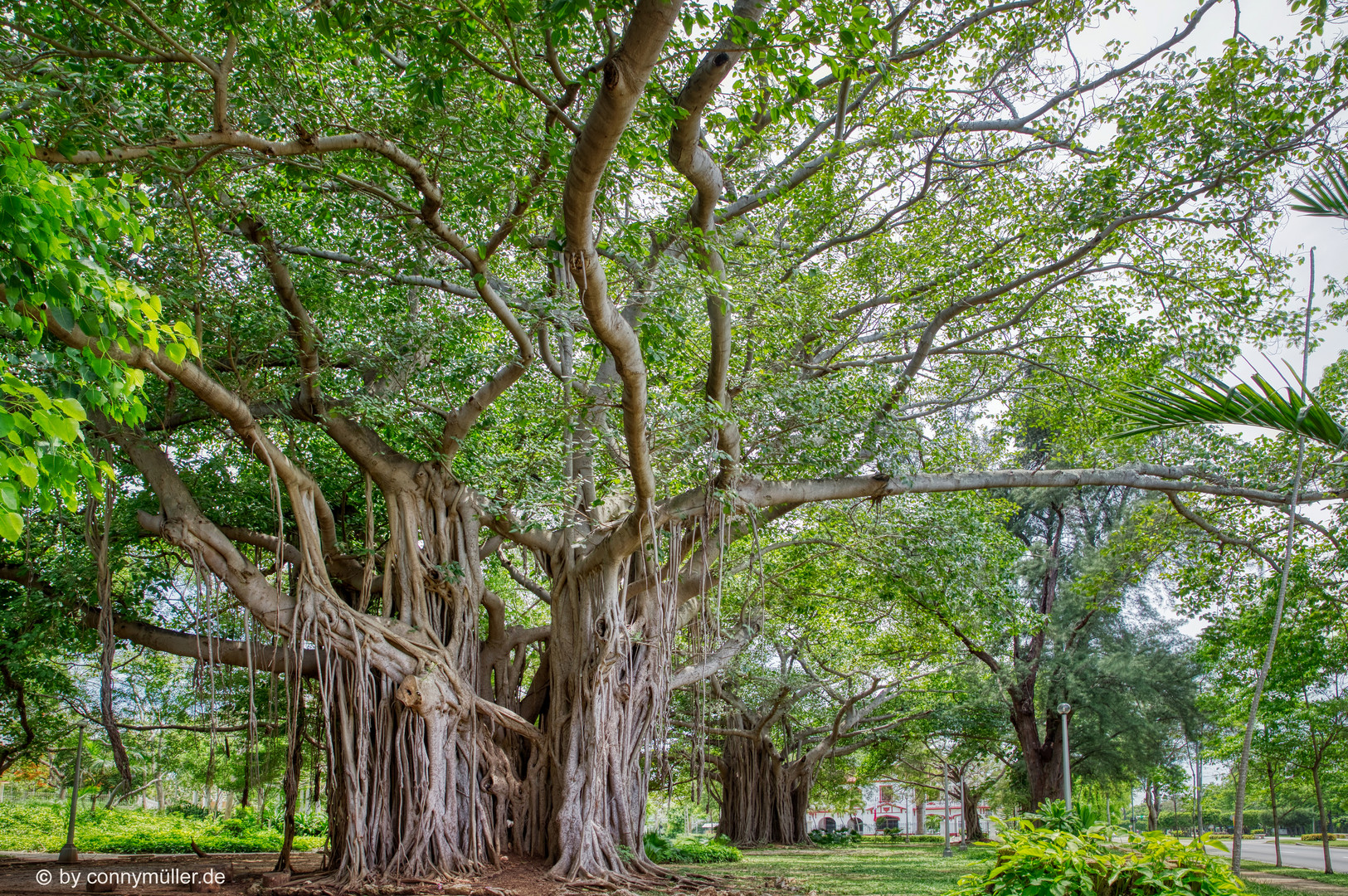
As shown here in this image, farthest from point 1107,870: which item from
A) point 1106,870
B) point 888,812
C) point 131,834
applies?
point 888,812

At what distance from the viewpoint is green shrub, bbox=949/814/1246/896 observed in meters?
3.04

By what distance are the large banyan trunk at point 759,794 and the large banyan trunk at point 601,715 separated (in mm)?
9693

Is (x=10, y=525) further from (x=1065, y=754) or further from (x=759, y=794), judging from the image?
(x=759, y=794)

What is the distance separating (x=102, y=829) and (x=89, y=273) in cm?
1363

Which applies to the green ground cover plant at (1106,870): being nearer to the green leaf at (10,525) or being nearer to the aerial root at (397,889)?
the green leaf at (10,525)

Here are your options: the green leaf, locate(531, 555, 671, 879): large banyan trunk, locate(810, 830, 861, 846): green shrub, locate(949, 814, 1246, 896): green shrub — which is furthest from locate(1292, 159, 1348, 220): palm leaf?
locate(810, 830, 861, 846): green shrub

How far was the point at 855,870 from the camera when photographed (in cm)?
1012

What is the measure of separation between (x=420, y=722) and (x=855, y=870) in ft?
19.9

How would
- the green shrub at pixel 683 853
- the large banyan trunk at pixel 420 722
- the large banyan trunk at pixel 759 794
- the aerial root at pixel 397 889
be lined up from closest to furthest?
the aerial root at pixel 397 889
the large banyan trunk at pixel 420 722
the green shrub at pixel 683 853
the large banyan trunk at pixel 759 794

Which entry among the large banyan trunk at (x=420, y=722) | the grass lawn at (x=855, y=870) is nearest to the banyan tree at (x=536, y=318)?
the large banyan trunk at (x=420, y=722)

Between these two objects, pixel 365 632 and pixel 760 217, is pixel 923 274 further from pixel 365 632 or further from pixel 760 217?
pixel 365 632

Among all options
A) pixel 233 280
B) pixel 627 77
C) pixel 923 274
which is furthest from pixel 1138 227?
pixel 233 280

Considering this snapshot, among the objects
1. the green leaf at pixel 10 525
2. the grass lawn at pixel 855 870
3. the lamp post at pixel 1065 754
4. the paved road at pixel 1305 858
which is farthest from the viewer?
the paved road at pixel 1305 858

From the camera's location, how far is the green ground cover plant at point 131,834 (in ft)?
35.3
